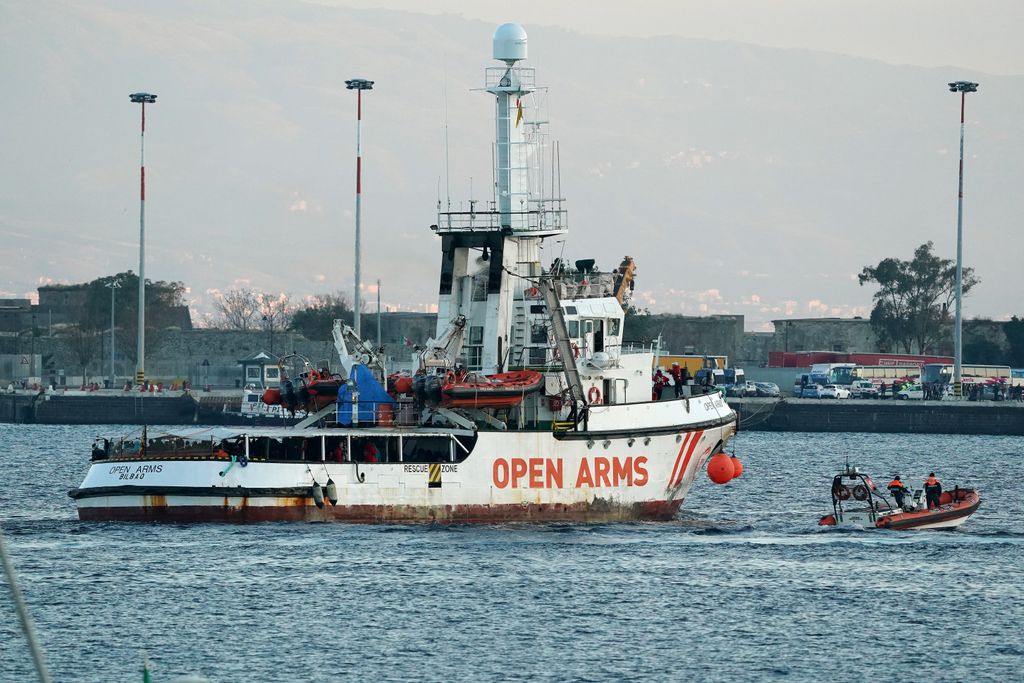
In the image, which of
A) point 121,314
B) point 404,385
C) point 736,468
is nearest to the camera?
point 404,385

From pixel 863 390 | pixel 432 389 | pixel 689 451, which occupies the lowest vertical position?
pixel 689 451

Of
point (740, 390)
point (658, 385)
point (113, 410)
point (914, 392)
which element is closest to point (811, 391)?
point (740, 390)

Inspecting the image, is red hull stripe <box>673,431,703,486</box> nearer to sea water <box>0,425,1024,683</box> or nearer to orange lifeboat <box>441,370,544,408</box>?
sea water <box>0,425,1024,683</box>

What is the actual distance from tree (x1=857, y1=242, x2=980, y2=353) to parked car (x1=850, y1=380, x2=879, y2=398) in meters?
38.1

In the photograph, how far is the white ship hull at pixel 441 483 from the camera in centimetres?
4372

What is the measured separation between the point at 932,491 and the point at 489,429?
44.5 ft

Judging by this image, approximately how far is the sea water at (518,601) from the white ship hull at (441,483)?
54cm

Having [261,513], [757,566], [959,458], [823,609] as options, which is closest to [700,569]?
[757,566]

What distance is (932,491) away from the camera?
162 ft

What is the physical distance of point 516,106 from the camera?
165ft

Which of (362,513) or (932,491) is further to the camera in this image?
(932,491)

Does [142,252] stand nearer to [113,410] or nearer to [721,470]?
[113,410]

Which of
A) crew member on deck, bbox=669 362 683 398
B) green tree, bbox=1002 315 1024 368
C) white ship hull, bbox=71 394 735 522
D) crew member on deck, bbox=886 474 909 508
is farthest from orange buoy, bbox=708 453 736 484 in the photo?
green tree, bbox=1002 315 1024 368

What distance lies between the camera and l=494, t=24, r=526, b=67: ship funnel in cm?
5038
